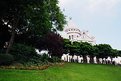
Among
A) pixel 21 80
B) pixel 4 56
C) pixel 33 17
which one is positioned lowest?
pixel 21 80

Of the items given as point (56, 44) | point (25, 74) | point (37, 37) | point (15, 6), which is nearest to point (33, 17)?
point (37, 37)

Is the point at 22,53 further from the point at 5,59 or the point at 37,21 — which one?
the point at 5,59

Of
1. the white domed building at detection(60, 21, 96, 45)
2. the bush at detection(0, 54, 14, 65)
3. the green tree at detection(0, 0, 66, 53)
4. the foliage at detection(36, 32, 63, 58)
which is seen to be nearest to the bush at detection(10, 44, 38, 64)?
the green tree at detection(0, 0, 66, 53)

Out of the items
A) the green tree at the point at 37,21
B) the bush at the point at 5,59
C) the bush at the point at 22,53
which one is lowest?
the bush at the point at 5,59

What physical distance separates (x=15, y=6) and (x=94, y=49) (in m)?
42.9

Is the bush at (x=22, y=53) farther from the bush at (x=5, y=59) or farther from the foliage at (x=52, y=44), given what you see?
the foliage at (x=52, y=44)

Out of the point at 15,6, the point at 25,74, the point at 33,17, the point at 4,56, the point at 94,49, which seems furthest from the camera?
the point at 94,49

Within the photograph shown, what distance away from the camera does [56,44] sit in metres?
49.0

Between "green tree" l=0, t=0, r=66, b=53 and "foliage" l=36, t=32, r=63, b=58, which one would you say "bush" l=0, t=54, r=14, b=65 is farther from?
"foliage" l=36, t=32, r=63, b=58

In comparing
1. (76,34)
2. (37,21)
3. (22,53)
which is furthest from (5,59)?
(76,34)

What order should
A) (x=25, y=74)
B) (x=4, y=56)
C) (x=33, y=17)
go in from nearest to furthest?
(x=25, y=74) < (x=4, y=56) < (x=33, y=17)

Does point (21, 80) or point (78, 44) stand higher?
point (78, 44)

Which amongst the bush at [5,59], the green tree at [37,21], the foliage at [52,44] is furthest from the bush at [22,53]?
the foliage at [52,44]

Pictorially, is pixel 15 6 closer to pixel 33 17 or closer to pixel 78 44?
pixel 33 17
